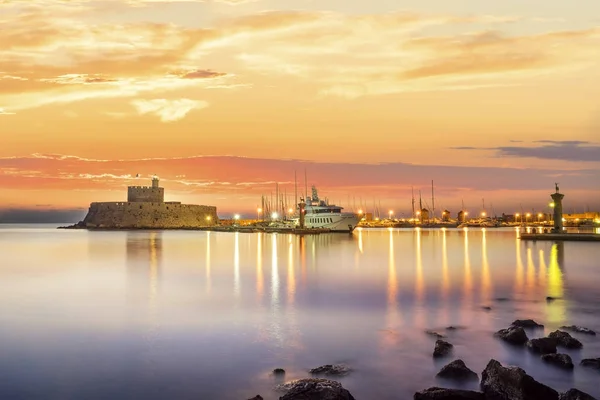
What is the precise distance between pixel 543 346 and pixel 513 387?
3.32m

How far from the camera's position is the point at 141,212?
121 meters

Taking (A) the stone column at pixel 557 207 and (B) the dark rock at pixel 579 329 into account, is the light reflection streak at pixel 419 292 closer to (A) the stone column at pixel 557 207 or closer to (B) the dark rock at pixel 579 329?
(B) the dark rock at pixel 579 329

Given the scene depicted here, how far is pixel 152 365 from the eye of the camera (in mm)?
11242

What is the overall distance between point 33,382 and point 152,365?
2.20m

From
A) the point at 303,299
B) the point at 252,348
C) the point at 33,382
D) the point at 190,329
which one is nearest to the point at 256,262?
the point at 303,299

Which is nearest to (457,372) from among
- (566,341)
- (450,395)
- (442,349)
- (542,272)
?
(450,395)

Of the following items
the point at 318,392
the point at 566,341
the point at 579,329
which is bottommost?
the point at 579,329

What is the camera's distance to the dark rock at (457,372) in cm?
969

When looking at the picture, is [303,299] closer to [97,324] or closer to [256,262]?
[97,324]

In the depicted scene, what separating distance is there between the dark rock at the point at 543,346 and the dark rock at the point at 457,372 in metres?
2.20

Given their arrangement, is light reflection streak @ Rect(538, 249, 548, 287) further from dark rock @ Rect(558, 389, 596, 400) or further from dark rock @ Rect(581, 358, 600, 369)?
dark rock @ Rect(558, 389, 596, 400)

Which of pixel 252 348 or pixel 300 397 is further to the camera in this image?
pixel 252 348

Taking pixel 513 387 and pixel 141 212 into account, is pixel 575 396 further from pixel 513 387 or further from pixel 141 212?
pixel 141 212

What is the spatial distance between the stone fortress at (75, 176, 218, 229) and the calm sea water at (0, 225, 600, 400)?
90.6 meters
